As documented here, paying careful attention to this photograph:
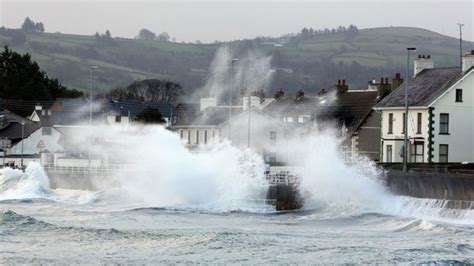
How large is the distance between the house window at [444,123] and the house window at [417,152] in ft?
4.80

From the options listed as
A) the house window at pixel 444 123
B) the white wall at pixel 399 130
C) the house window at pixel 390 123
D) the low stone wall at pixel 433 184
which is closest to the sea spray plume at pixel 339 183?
the low stone wall at pixel 433 184

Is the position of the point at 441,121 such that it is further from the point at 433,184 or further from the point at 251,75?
the point at 251,75

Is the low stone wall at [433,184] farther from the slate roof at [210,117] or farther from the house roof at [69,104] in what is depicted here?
the house roof at [69,104]

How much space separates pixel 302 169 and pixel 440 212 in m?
14.1

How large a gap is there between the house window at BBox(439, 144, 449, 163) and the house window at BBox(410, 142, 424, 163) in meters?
1.02

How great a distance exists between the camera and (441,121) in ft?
214

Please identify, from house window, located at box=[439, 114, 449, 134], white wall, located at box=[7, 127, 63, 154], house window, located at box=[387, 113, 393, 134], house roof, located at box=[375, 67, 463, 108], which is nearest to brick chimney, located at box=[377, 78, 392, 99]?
house roof, located at box=[375, 67, 463, 108]

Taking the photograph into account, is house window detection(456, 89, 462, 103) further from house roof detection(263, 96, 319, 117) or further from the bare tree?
the bare tree

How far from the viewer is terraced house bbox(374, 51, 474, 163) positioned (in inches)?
2547

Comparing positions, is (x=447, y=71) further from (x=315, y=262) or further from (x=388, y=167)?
(x=315, y=262)

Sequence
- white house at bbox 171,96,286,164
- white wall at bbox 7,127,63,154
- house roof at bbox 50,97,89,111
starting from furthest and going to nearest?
house roof at bbox 50,97,89,111 → white wall at bbox 7,127,63,154 → white house at bbox 171,96,286,164

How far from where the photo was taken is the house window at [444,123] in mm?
65125

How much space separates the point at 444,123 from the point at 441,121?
0.22m

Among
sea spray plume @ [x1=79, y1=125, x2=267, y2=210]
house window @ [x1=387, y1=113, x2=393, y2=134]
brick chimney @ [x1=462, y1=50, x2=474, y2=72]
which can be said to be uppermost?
brick chimney @ [x1=462, y1=50, x2=474, y2=72]
